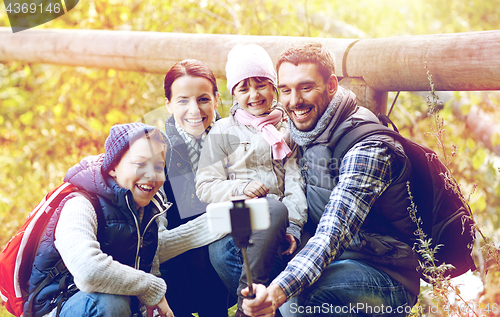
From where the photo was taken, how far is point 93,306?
1726 millimetres

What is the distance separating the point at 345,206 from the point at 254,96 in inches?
26.4

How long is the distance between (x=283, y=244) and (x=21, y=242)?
103cm

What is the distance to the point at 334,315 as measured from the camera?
1.88m

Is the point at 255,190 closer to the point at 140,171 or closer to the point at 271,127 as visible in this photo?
the point at 271,127

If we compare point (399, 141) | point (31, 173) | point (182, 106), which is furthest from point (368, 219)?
point (31, 173)

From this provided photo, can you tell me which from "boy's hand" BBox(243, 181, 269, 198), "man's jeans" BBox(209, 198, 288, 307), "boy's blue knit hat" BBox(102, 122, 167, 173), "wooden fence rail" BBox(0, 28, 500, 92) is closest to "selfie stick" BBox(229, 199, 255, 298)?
"man's jeans" BBox(209, 198, 288, 307)

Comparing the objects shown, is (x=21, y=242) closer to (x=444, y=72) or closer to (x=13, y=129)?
(x=444, y=72)

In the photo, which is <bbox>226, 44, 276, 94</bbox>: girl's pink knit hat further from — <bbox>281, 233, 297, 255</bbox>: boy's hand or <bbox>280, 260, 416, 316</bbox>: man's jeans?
<bbox>280, 260, 416, 316</bbox>: man's jeans

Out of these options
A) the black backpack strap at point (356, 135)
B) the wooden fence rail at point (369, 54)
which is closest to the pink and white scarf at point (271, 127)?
the black backpack strap at point (356, 135)

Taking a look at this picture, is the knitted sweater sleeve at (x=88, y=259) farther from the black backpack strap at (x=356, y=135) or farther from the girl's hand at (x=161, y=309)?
the black backpack strap at (x=356, y=135)

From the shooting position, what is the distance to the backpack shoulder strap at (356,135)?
72.0 inches

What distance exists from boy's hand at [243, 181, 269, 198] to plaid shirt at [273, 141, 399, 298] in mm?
292

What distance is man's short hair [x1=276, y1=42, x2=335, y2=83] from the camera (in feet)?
6.32

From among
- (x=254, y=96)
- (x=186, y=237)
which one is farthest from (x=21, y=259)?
(x=254, y=96)
